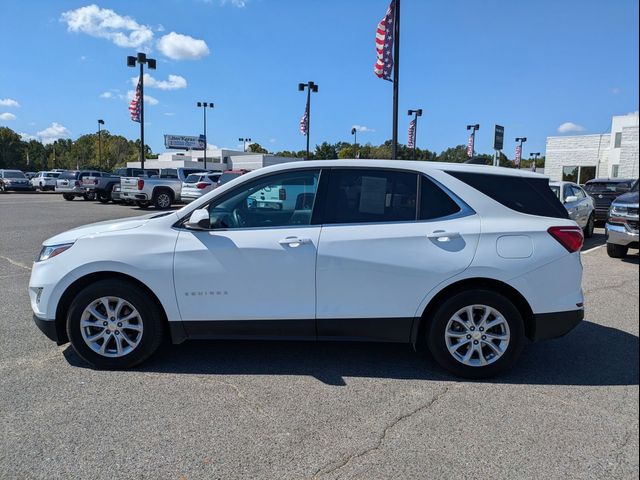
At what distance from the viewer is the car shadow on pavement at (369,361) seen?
4137 mm

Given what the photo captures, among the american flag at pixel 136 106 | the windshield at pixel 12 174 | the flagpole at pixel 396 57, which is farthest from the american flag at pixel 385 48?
the windshield at pixel 12 174

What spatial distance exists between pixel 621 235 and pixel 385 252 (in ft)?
24.0

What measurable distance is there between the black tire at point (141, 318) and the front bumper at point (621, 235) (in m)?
8.50

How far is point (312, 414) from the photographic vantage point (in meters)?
3.47

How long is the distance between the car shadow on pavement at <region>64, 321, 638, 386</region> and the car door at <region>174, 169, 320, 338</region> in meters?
0.38

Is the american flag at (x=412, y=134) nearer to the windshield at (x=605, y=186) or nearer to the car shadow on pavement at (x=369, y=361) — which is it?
the windshield at (x=605, y=186)

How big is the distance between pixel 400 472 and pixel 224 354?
7.29ft

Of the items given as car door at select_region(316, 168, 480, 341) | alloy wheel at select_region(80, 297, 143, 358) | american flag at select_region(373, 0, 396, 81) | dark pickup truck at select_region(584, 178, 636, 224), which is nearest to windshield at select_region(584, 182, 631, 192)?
dark pickup truck at select_region(584, 178, 636, 224)

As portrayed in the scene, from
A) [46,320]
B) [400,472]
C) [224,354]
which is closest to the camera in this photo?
[400,472]

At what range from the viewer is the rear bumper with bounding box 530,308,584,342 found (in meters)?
4.00

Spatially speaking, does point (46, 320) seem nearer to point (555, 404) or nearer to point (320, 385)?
point (320, 385)

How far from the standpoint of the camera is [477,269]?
3.91m

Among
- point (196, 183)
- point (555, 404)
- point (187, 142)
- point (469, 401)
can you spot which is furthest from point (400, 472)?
point (187, 142)

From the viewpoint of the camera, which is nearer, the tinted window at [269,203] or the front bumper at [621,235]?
the tinted window at [269,203]
